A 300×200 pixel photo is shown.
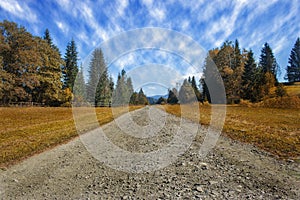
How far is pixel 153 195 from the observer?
3365 mm

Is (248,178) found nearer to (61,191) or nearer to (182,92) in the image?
(61,191)

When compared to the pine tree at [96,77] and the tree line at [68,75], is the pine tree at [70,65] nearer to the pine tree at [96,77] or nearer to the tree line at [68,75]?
the tree line at [68,75]

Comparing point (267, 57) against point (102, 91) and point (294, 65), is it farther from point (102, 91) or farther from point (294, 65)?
point (102, 91)

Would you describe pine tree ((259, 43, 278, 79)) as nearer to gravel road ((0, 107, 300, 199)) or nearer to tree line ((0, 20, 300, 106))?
tree line ((0, 20, 300, 106))

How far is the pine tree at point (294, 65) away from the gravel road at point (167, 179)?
3247 inches

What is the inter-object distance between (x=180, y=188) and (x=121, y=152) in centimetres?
319

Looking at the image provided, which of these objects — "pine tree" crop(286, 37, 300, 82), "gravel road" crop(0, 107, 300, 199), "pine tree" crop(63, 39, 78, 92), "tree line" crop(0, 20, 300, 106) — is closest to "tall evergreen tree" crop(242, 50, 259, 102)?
"tree line" crop(0, 20, 300, 106)

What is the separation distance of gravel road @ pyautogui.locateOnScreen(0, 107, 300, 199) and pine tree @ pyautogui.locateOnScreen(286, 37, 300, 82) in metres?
82.5

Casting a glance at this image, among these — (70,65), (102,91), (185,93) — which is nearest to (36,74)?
(102,91)

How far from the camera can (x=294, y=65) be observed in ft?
222

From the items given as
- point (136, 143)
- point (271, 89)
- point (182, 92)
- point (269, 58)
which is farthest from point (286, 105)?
point (269, 58)

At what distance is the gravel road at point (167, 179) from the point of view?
3.40 meters

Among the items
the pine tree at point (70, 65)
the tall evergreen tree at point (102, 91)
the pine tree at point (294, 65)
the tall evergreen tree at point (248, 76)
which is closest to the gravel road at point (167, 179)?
the tall evergreen tree at point (248, 76)

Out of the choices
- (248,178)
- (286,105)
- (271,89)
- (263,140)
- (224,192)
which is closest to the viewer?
(224,192)
